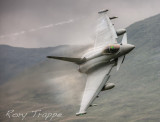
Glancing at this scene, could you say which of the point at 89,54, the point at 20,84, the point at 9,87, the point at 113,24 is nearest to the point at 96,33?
the point at 113,24

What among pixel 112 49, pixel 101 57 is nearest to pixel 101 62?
pixel 101 57

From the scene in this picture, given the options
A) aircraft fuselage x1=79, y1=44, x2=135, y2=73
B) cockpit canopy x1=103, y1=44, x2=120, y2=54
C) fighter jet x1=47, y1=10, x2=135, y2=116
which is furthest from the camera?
aircraft fuselage x1=79, y1=44, x2=135, y2=73

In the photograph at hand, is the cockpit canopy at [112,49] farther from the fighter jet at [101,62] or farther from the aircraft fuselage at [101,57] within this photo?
the aircraft fuselage at [101,57]

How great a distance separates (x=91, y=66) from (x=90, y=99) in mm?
8281

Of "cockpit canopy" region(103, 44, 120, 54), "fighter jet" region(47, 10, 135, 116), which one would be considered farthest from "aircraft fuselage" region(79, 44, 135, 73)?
"cockpit canopy" region(103, 44, 120, 54)

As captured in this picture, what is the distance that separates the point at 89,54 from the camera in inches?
1873

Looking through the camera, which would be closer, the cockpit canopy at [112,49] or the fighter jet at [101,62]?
the fighter jet at [101,62]

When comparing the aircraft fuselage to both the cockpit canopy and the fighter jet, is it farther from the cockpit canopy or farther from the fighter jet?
the cockpit canopy

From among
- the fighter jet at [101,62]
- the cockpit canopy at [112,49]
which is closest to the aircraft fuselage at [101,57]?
the fighter jet at [101,62]

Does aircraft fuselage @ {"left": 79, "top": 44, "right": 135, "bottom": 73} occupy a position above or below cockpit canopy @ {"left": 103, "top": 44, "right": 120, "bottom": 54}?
below

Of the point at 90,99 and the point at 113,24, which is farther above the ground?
the point at 113,24

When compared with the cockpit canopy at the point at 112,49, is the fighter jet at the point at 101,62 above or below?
below

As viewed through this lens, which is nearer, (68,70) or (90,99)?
(90,99)

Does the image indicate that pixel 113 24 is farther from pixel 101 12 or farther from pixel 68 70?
pixel 68 70
